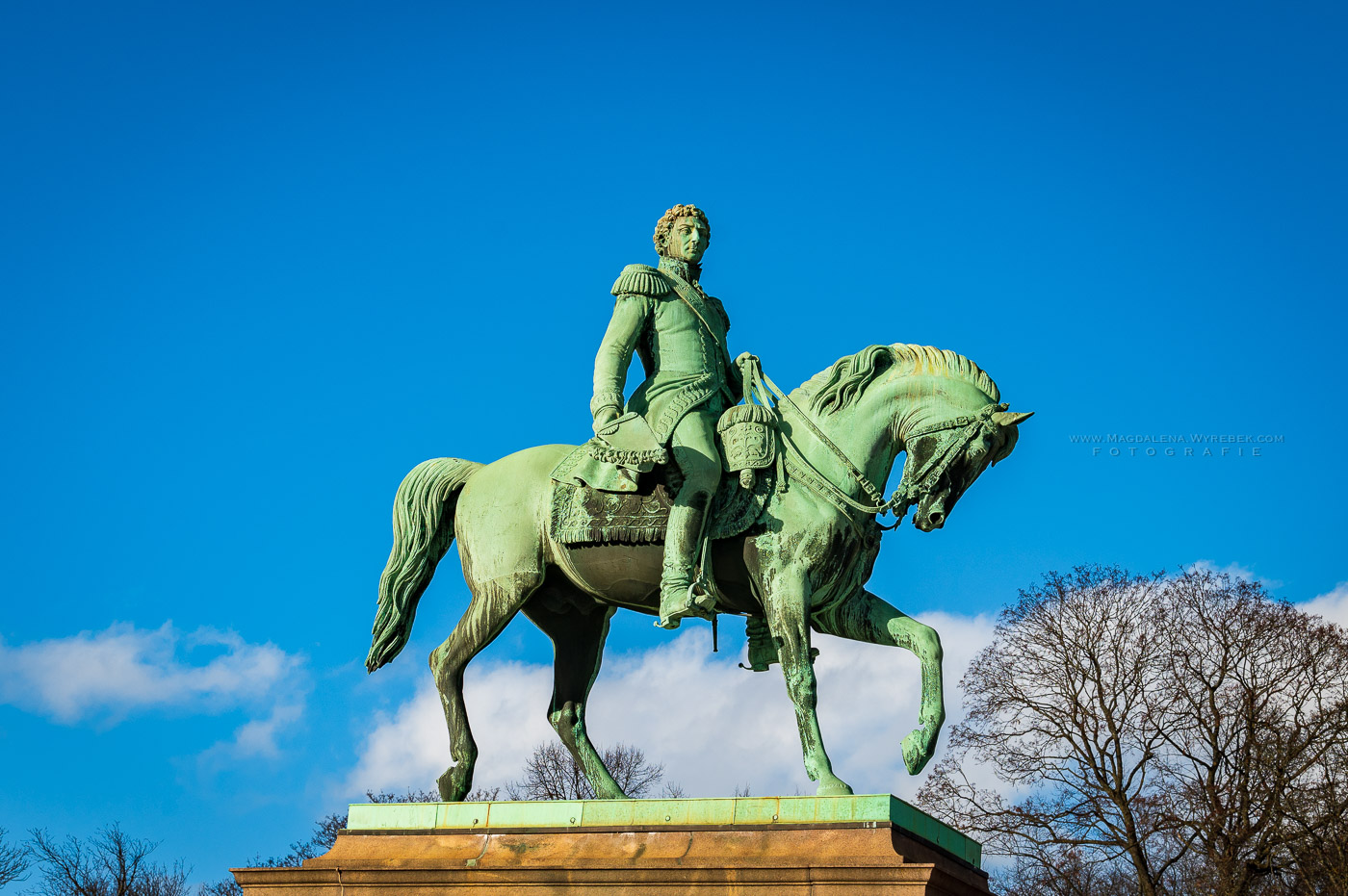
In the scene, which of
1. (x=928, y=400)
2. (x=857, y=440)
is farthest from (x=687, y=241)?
(x=928, y=400)

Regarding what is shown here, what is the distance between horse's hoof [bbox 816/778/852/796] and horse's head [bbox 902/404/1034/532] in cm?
174

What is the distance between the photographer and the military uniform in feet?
32.6

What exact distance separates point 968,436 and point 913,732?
6.08 ft

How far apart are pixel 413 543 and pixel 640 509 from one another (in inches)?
70.0

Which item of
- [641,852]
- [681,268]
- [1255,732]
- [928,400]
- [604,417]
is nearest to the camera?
[641,852]

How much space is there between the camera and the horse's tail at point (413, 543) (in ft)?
36.0

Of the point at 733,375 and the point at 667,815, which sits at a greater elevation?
the point at 733,375

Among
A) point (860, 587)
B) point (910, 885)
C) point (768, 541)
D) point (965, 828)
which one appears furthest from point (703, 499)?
point (965, 828)

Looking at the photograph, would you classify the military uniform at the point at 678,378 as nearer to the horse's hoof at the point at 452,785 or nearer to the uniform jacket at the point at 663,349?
the uniform jacket at the point at 663,349

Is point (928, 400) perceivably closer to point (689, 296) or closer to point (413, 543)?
point (689, 296)

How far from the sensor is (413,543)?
11.1 m

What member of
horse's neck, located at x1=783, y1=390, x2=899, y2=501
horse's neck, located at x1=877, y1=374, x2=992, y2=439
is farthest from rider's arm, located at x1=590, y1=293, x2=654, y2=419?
horse's neck, located at x1=877, y1=374, x2=992, y2=439

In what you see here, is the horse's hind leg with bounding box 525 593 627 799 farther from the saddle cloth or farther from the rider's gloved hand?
the rider's gloved hand

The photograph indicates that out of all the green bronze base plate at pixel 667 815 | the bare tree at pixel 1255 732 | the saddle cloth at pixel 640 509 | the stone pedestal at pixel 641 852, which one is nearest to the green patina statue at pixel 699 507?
the saddle cloth at pixel 640 509
